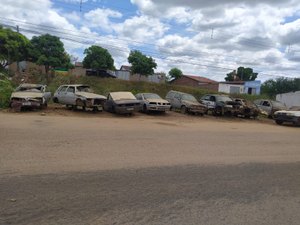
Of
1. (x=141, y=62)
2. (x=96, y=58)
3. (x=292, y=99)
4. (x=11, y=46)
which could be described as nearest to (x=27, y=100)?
(x=11, y=46)

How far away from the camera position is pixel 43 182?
6117 mm

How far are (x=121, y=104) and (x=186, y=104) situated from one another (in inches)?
227

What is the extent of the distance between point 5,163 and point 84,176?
1838 mm

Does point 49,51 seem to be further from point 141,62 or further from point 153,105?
point 153,105

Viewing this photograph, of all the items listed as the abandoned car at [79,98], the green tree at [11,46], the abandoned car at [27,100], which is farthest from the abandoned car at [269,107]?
the green tree at [11,46]

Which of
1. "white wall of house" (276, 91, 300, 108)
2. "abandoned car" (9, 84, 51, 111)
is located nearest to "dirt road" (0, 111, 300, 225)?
"abandoned car" (9, 84, 51, 111)

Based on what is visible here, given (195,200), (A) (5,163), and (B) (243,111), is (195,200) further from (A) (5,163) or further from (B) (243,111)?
(B) (243,111)

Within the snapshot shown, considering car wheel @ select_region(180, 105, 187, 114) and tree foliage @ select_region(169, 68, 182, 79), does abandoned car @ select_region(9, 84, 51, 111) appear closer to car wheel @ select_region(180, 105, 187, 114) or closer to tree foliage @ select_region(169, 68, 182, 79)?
car wheel @ select_region(180, 105, 187, 114)

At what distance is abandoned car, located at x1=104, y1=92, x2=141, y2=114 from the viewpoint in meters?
21.2

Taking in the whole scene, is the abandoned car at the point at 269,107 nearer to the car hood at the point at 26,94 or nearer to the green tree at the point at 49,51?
the car hood at the point at 26,94

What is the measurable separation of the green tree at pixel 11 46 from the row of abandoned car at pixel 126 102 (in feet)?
80.8

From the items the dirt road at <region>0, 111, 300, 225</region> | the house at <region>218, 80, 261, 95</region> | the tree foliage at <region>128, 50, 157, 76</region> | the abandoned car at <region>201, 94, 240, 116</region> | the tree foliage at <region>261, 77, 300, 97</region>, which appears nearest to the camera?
the dirt road at <region>0, 111, 300, 225</region>

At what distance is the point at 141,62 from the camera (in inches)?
2212

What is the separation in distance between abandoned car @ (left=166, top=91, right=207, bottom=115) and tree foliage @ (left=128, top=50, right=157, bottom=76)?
29698mm
